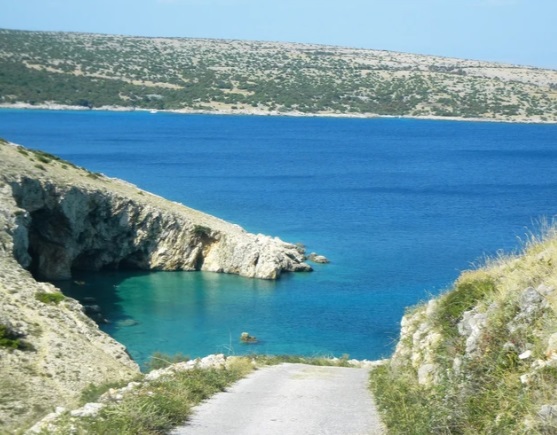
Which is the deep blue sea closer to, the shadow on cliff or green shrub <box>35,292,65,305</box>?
the shadow on cliff

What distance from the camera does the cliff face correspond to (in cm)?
2225

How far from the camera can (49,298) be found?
25953 millimetres

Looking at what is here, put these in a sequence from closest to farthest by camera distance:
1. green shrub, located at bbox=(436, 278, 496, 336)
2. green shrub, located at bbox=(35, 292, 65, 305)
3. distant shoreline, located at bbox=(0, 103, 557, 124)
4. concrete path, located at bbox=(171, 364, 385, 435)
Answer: concrete path, located at bbox=(171, 364, 385, 435)
green shrub, located at bbox=(436, 278, 496, 336)
green shrub, located at bbox=(35, 292, 65, 305)
distant shoreline, located at bbox=(0, 103, 557, 124)

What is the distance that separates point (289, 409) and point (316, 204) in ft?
199

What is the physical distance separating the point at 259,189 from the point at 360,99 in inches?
3965

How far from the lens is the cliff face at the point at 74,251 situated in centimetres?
2225

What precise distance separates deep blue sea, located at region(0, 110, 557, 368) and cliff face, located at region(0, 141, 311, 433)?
143 cm

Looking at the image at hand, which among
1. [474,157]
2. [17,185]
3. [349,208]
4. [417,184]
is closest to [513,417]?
[17,185]

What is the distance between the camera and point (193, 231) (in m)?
48.1

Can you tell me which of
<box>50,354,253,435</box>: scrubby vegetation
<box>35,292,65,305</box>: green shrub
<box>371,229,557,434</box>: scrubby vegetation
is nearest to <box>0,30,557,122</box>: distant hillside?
<box>35,292,65,305</box>: green shrub

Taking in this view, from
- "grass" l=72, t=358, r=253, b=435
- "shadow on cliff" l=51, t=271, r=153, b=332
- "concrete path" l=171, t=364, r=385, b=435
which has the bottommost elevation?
"shadow on cliff" l=51, t=271, r=153, b=332

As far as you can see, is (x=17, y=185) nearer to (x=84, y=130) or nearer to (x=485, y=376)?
(x=485, y=376)

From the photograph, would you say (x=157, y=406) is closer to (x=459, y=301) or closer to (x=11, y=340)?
(x=459, y=301)

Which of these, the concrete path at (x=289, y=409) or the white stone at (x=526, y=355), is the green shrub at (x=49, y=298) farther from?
the white stone at (x=526, y=355)
